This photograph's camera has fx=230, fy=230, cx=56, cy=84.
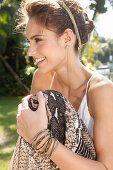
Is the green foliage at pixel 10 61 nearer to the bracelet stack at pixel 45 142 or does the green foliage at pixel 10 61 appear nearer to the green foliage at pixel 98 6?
the green foliage at pixel 98 6

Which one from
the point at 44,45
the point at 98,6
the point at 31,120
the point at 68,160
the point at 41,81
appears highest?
the point at 98,6

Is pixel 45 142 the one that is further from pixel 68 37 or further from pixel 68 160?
pixel 68 37

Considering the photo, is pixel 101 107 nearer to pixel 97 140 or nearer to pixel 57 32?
pixel 97 140

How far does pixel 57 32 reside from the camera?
5.83 feet

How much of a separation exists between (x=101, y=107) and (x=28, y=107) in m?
0.47

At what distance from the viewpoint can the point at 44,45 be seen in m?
1.74

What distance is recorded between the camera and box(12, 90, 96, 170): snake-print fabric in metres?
1.36

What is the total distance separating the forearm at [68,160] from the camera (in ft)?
4.21

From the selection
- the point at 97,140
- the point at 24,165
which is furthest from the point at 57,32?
the point at 24,165

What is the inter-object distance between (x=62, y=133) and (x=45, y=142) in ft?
0.44

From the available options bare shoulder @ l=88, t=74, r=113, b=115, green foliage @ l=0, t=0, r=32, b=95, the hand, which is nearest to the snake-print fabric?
the hand

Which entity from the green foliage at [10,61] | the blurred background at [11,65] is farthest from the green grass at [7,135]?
the green foliage at [10,61]

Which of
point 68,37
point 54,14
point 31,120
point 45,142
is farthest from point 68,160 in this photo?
point 54,14

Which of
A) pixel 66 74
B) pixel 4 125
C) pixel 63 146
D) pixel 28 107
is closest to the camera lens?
pixel 63 146
